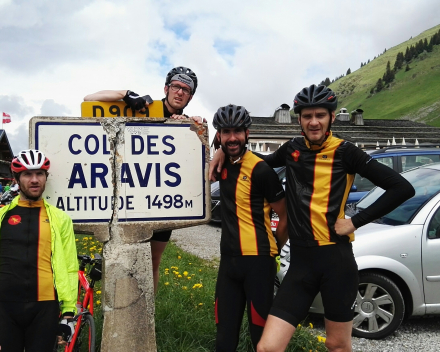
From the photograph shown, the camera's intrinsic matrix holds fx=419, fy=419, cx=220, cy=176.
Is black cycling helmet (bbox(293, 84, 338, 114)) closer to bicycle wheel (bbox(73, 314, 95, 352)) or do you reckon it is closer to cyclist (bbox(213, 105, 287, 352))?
cyclist (bbox(213, 105, 287, 352))

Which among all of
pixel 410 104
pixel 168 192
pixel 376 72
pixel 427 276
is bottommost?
pixel 427 276

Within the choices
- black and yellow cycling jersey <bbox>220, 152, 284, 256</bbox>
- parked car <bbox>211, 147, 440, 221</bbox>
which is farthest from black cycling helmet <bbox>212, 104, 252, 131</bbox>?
parked car <bbox>211, 147, 440, 221</bbox>

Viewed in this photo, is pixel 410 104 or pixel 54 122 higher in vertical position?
pixel 410 104

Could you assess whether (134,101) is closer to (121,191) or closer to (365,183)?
(121,191)

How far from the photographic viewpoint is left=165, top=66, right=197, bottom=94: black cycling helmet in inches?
139

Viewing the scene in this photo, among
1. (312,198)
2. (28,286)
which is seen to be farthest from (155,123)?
(28,286)

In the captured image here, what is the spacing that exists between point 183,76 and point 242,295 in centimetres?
185

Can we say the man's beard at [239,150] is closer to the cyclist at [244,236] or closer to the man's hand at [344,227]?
the cyclist at [244,236]

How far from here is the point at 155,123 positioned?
3.00m

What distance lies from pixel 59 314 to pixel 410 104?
5089 inches

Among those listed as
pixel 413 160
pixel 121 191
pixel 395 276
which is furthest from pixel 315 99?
pixel 413 160

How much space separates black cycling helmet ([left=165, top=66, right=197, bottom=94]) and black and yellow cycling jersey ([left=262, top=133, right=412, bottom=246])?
1.29 meters

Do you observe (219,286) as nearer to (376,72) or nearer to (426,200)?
(426,200)

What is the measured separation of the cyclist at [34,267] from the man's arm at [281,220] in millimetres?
1429
